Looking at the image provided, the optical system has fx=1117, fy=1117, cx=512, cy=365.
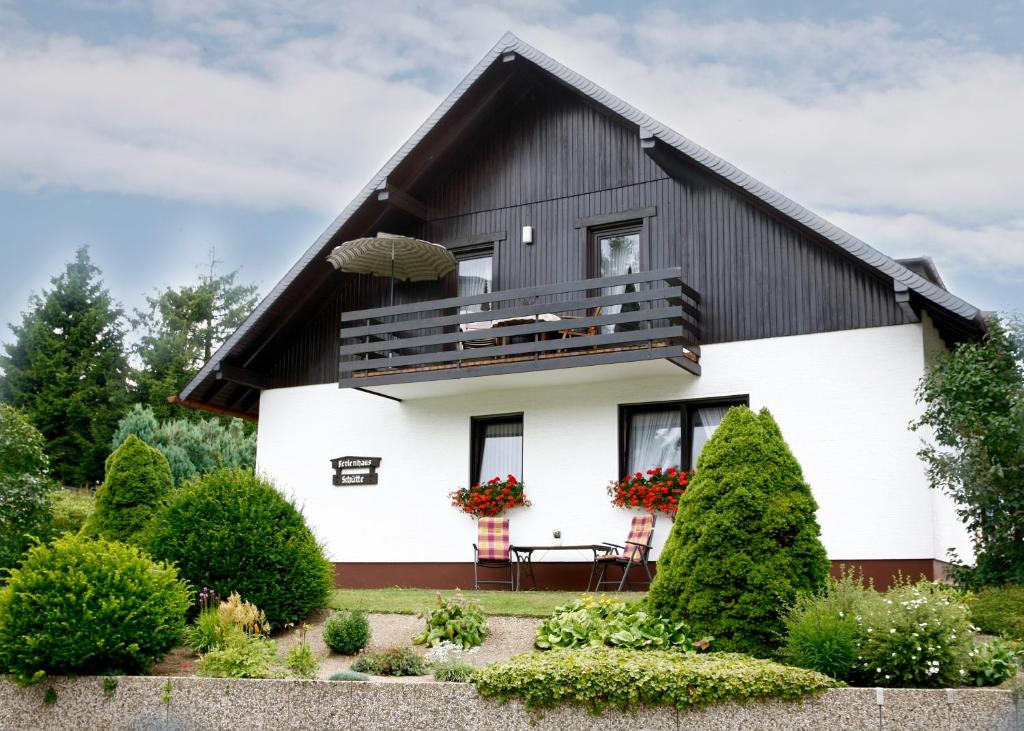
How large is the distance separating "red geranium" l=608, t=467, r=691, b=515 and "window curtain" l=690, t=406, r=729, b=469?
377mm

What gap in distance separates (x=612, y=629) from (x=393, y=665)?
6.21 feet

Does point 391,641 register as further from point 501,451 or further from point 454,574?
point 501,451

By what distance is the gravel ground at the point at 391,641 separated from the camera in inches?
384

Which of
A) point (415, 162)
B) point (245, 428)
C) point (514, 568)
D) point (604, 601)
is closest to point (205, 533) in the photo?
point (604, 601)

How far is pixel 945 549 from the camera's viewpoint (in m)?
13.2

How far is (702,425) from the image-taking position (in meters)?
14.2

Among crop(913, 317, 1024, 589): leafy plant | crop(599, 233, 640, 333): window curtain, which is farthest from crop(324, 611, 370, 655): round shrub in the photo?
crop(599, 233, 640, 333): window curtain

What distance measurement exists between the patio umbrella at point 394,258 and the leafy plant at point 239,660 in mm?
6745

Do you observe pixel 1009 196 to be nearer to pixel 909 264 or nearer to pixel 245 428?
pixel 909 264

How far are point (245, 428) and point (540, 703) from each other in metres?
27.9

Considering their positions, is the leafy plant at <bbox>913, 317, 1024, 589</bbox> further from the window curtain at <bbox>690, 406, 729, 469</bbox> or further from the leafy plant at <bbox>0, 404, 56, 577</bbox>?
the leafy plant at <bbox>0, 404, 56, 577</bbox>

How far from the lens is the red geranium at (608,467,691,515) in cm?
1377

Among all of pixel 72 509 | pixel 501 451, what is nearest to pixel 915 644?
pixel 501 451

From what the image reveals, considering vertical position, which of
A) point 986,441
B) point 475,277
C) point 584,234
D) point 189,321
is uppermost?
point 189,321
